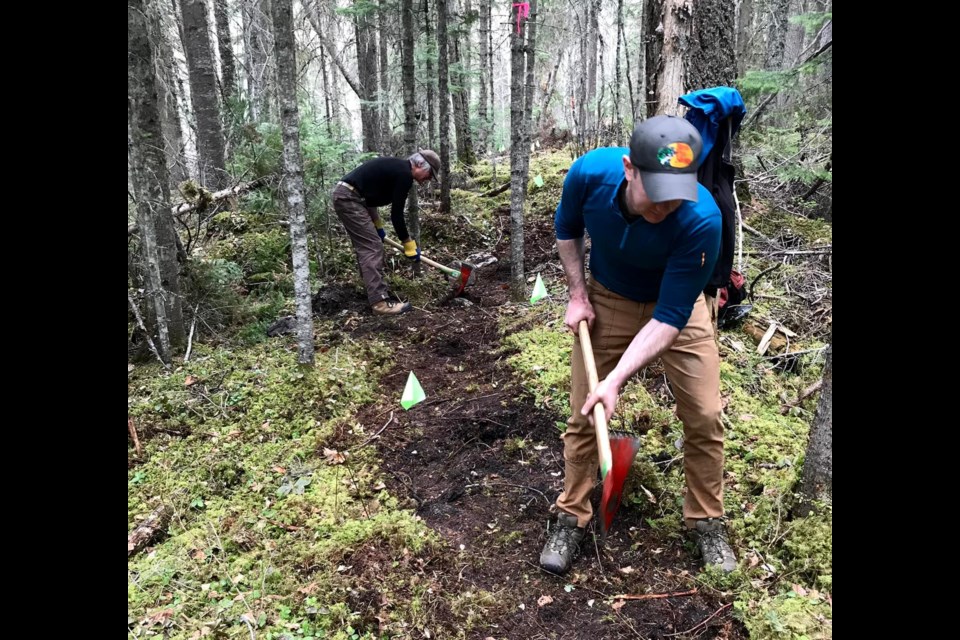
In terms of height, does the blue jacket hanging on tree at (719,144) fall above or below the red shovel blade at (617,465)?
above

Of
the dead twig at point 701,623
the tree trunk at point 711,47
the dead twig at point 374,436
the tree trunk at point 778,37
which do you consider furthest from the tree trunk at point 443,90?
the tree trunk at point 778,37

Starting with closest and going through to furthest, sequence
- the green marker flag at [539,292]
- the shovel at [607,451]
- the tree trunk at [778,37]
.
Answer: the shovel at [607,451]
the green marker flag at [539,292]
the tree trunk at [778,37]

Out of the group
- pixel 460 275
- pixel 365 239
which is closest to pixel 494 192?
pixel 460 275

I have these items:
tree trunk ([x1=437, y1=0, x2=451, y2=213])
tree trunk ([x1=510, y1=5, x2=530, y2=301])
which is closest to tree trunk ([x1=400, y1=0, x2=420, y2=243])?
tree trunk ([x1=437, y1=0, x2=451, y2=213])

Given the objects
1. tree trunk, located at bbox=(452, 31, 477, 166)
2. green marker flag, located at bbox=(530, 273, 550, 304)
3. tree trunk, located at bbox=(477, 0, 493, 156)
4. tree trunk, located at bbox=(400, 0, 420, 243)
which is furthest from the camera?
tree trunk, located at bbox=(477, 0, 493, 156)

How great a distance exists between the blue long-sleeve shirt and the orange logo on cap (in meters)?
0.25

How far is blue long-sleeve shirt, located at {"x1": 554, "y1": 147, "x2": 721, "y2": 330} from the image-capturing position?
104 inches

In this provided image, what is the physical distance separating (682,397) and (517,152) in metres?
4.64

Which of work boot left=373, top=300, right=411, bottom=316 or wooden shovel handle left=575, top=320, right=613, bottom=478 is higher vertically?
wooden shovel handle left=575, top=320, right=613, bottom=478

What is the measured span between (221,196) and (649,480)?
8335 mm

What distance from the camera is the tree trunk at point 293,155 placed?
4.82 meters

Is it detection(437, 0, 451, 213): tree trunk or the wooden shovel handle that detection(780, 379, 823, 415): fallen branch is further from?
detection(437, 0, 451, 213): tree trunk

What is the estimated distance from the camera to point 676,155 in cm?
242

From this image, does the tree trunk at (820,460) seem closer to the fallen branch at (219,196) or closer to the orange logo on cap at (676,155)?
the orange logo on cap at (676,155)
